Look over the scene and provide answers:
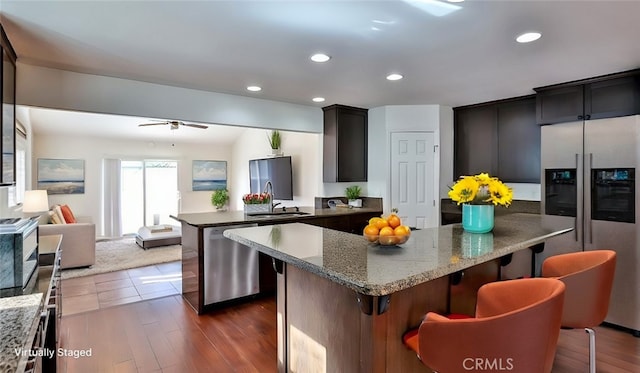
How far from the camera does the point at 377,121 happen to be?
4859mm

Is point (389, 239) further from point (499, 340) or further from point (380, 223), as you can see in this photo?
point (499, 340)

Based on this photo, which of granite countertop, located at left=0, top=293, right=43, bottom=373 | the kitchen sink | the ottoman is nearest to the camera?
granite countertop, located at left=0, top=293, right=43, bottom=373

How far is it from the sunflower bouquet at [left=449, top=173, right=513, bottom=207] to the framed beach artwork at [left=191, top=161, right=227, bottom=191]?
7.93 meters

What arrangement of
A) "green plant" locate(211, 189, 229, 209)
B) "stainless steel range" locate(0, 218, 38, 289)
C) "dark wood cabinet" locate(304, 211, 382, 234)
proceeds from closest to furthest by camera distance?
"stainless steel range" locate(0, 218, 38, 289)
"dark wood cabinet" locate(304, 211, 382, 234)
"green plant" locate(211, 189, 229, 209)

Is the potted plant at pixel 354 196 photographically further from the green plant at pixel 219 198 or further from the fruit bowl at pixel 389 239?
the green plant at pixel 219 198

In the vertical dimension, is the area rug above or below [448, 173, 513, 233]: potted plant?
below

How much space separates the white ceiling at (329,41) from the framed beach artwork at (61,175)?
5.37m

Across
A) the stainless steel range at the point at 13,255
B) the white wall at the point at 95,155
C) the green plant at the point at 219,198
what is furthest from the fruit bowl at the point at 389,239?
the white wall at the point at 95,155

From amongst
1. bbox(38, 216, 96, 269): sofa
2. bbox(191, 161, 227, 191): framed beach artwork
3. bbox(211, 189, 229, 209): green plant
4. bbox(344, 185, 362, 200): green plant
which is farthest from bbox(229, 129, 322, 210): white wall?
bbox(38, 216, 96, 269): sofa

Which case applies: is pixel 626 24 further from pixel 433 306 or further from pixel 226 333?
pixel 226 333

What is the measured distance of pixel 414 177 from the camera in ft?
15.3

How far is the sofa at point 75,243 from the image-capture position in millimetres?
4918

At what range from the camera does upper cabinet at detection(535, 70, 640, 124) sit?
10.2 feet

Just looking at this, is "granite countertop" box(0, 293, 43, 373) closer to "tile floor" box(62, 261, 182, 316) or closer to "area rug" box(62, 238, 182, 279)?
"tile floor" box(62, 261, 182, 316)
